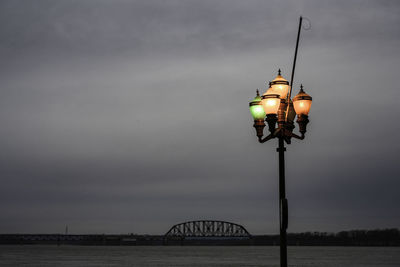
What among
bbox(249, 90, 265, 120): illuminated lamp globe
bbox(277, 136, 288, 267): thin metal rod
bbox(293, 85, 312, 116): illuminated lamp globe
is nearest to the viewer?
bbox(277, 136, 288, 267): thin metal rod

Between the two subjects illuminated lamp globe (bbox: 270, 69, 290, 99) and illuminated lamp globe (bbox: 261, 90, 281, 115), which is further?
illuminated lamp globe (bbox: 270, 69, 290, 99)

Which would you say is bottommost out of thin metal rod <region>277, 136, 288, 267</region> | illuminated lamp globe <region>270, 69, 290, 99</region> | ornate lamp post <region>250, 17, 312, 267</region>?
thin metal rod <region>277, 136, 288, 267</region>

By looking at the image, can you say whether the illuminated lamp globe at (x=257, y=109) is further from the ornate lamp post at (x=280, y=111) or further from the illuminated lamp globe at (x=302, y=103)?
the illuminated lamp globe at (x=302, y=103)

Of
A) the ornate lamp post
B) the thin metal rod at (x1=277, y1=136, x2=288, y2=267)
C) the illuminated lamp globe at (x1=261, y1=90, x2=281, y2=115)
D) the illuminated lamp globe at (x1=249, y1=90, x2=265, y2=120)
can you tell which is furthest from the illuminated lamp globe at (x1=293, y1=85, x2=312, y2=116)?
the thin metal rod at (x1=277, y1=136, x2=288, y2=267)

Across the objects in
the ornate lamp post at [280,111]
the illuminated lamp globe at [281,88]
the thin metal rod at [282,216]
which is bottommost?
the thin metal rod at [282,216]

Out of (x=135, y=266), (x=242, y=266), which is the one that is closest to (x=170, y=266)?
(x=135, y=266)

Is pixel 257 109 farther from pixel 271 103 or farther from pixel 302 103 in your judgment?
pixel 302 103

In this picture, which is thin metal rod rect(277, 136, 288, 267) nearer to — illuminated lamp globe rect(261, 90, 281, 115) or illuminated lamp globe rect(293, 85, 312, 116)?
illuminated lamp globe rect(261, 90, 281, 115)

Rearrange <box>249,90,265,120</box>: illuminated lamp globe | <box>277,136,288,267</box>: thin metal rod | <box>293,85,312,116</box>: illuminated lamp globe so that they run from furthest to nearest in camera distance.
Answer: <box>293,85,312,116</box>: illuminated lamp globe
<box>249,90,265,120</box>: illuminated lamp globe
<box>277,136,288,267</box>: thin metal rod

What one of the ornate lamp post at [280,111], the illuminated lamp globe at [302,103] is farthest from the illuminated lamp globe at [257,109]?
the illuminated lamp globe at [302,103]

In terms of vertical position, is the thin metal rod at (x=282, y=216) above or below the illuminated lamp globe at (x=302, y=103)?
below

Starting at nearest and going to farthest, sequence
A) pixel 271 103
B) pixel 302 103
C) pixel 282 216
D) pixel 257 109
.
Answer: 1. pixel 282 216
2. pixel 271 103
3. pixel 257 109
4. pixel 302 103

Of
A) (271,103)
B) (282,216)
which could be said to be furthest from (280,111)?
(282,216)

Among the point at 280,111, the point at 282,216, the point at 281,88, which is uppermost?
the point at 281,88
